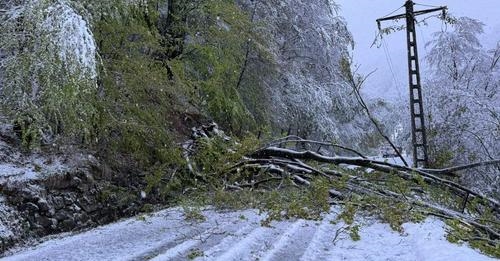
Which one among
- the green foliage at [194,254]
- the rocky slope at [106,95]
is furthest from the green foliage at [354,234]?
the rocky slope at [106,95]

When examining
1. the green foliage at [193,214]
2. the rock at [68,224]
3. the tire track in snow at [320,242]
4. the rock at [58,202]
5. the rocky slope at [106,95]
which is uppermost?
the rocky slope at [106,95]

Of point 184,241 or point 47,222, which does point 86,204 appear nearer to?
point 47,222

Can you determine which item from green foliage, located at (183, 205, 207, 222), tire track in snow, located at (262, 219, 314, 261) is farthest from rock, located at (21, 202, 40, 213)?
tire track in snow, located at (262, 219, 314, 261)

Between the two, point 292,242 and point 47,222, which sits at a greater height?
point 47,222

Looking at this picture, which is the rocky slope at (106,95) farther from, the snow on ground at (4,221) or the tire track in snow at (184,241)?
the tire track in snow at (184,241)

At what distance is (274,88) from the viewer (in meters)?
12.9

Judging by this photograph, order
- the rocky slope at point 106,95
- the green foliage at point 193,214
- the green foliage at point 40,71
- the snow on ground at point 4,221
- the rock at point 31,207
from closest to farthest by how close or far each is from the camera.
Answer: the snow on ground at point 4,221
the green foliage at point 40,71
the rocky slope at point 106,95
the rock at point 31,207
the green foliage at point 193,214

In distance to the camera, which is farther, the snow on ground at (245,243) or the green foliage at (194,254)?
the snow on ground at (245,243)

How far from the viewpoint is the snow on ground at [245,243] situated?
4035 mm

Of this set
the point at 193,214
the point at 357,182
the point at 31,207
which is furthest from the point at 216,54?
the point at 31,207

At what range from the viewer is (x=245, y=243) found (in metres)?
4.36

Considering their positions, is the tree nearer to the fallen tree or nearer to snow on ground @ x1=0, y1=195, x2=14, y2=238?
the fallen tree

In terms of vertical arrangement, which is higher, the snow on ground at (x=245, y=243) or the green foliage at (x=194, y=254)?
the green foliage at (x=194, y=254)

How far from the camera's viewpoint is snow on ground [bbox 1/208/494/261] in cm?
404
